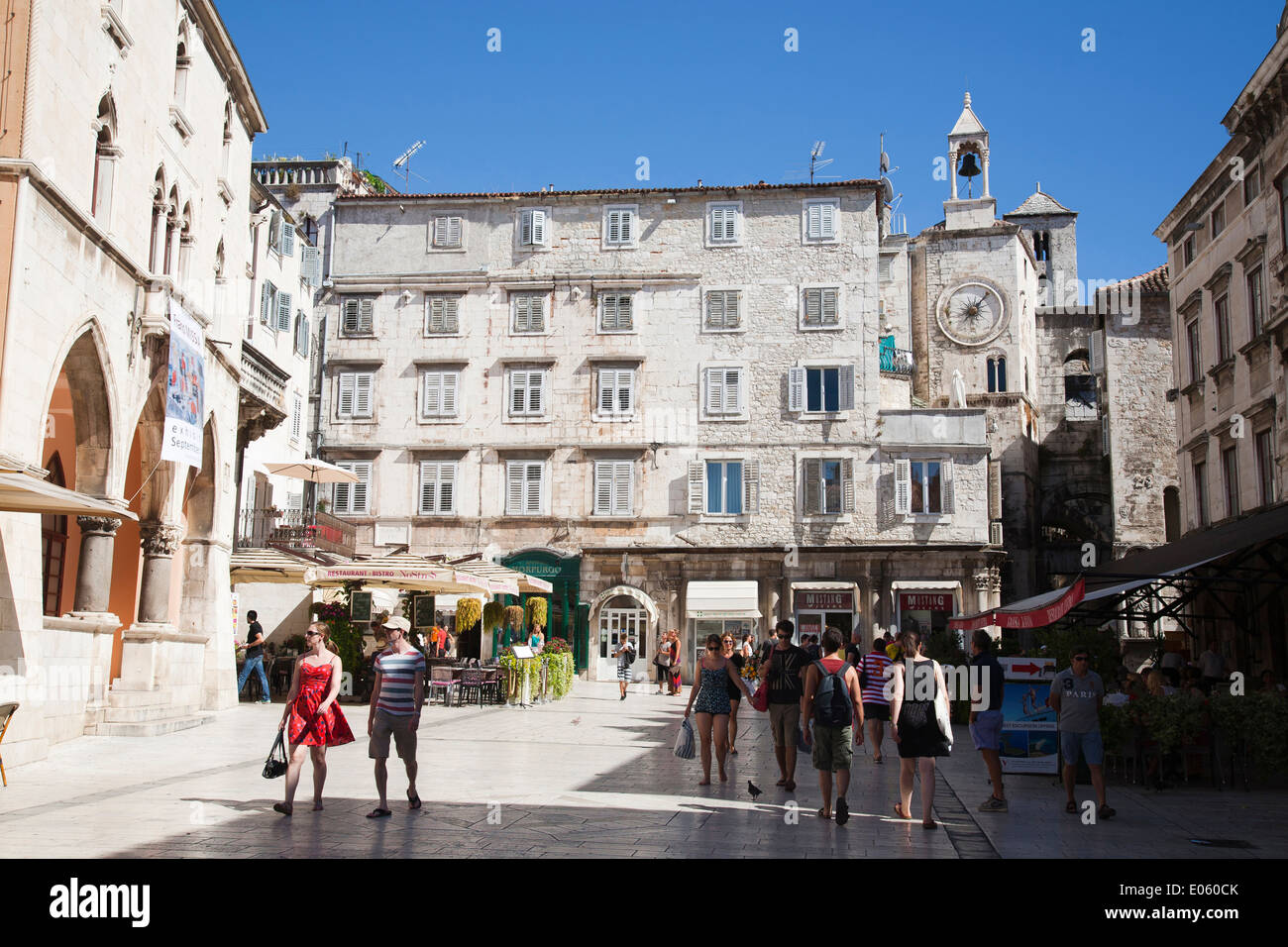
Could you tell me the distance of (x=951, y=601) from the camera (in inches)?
1475

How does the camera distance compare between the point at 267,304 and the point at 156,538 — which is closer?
the point at 156,538

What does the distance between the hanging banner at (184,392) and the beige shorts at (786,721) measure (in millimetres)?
10267

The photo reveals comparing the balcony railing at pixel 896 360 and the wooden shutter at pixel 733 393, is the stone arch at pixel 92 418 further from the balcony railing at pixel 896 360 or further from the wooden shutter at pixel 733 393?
the balcony railing at pixel 896 360

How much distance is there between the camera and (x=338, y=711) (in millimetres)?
10727

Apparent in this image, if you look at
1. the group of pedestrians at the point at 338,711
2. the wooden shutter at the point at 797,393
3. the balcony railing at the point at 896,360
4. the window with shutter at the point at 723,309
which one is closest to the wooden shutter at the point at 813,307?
the wooden shutter at the point at 797,393

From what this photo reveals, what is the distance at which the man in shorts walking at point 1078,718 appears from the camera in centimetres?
1181

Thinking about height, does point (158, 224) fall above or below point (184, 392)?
above

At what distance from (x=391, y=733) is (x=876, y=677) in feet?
20.9

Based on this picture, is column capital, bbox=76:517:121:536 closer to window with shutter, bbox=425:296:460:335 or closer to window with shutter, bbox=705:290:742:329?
window with shutter, bbox=425:296:460:335

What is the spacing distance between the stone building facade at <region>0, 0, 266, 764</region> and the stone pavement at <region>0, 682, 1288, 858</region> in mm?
1917

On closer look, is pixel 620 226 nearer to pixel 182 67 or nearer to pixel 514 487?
pixel 514 487

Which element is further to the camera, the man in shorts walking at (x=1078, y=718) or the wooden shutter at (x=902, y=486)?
the wooden shutter at (x=902, y=486)

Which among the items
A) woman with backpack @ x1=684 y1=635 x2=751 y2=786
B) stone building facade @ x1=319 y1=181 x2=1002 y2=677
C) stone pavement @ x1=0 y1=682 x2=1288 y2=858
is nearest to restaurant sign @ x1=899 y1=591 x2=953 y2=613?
stone building facade @ x1=319 y1=181 x2=1002 y2=677

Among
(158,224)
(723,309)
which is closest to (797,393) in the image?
(723,309)
